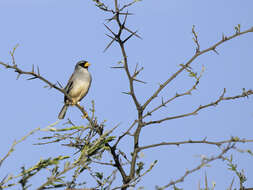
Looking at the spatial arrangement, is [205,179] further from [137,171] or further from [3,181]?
[3,181]

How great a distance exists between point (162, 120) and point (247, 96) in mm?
703

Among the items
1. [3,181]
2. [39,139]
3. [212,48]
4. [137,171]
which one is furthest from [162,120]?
[3,181]

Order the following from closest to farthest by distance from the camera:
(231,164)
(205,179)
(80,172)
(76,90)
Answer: (205,179) < (80,172) < (231,164) < (76,90)

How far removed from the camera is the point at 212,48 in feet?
10.8

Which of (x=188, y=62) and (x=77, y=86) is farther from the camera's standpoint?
(x=77, y=86)

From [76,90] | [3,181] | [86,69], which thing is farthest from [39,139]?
[86,69]

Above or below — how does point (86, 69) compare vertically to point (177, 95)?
above

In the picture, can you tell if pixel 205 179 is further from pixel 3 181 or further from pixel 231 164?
pixel 3 181

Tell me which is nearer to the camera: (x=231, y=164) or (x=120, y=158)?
(x=231, y=164)

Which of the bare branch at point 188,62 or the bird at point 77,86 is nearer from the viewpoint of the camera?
the bare branch at point 188,62

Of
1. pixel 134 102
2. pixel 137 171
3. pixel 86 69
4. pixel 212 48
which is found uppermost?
pixel 86 69

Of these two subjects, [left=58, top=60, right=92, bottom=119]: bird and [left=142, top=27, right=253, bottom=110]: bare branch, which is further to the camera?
[left=58, top=60, right=92, bottom=119]: bird

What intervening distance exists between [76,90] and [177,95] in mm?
6251

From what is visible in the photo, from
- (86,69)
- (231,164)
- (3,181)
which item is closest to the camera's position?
(3,181)
